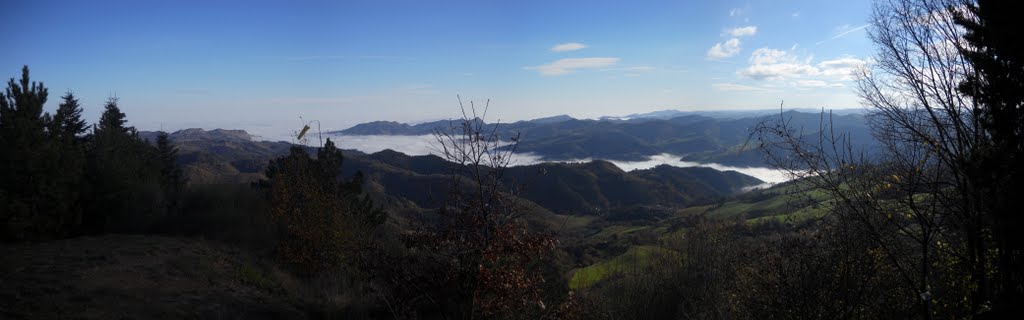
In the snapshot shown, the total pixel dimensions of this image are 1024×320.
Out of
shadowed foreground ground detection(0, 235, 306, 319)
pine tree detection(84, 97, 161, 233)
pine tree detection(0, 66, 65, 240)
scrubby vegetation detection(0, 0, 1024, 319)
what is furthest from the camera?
pine tree detection(84, 97, 161, 233)

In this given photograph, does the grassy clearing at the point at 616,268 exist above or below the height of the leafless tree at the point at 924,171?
below

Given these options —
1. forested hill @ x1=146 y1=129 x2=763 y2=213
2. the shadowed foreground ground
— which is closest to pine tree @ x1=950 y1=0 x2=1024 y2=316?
the shadowed foreground ground

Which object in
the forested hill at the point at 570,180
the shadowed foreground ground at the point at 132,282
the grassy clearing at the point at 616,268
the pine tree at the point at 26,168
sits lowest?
the forested hill at the point at 570,180

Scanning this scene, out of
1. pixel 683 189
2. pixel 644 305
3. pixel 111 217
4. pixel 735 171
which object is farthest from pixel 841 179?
pixel 735 171

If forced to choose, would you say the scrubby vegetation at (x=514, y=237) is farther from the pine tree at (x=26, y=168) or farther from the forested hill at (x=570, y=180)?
the forested hill at (x=570, y=180)

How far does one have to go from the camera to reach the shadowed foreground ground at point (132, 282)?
27.0 feet

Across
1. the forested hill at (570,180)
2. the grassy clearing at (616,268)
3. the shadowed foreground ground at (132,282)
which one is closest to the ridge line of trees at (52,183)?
the shadowed foreground ground at (132,282)

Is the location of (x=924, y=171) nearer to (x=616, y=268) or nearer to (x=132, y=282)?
(x=616, y=268)

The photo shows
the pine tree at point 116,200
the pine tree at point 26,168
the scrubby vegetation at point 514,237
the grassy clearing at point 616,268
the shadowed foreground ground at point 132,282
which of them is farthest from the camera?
the pine tree at point 116,200

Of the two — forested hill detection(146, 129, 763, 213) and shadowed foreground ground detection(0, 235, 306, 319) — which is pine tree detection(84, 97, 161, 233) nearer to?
shadowed foreground ground detection(0, 235, 306, 319)

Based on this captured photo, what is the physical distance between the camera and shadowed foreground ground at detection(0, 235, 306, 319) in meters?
8.24

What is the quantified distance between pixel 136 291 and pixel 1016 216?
47.2ft

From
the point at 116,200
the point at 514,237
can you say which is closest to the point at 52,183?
the point at 116,200

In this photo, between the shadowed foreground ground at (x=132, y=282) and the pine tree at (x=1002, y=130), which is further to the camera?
the shadowed foreground ground at (x=132, y=282)
